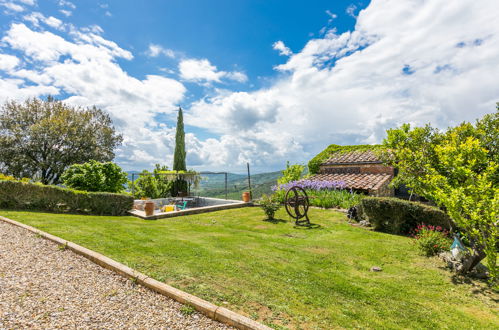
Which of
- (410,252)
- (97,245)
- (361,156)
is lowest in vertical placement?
(410,252)

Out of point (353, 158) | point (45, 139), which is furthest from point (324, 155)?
point (45, 139)

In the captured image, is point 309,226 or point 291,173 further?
point 291,173

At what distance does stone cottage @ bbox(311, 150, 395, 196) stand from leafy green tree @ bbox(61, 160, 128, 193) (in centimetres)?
1383

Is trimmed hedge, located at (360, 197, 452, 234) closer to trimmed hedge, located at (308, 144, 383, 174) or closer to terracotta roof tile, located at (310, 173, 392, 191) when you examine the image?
terracotta roof tile, located at (310, 173, 392, 191)

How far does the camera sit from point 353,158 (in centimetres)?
1884

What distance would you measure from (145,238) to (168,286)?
3.62 meters

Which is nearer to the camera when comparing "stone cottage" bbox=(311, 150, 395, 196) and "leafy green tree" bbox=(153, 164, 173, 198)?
"stone cottage" bbox=(311, 150, 395, 196)

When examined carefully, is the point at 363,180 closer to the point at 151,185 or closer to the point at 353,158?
the point at 353,158

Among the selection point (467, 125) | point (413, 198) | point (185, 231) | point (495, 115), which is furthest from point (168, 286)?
point (413, 198)

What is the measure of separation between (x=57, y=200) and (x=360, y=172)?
1811cm

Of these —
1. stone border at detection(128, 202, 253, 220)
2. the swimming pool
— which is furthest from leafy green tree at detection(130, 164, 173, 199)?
stone border at detection(128, 202, 253, 220)

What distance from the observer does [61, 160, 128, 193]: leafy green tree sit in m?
13.8

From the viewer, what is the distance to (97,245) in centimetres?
612

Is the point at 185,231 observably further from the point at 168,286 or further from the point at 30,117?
the point at 30,117
